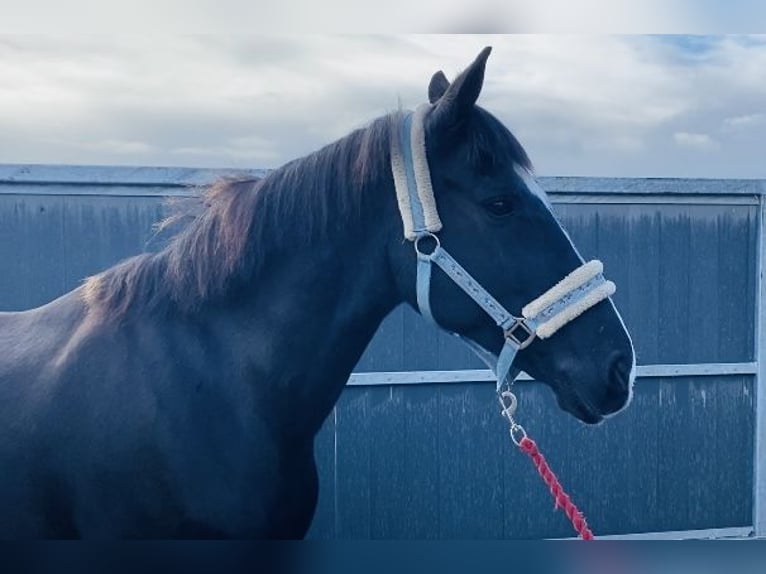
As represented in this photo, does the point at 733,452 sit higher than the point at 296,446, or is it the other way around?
the point at 296,446

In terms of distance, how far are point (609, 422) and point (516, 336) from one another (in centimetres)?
141

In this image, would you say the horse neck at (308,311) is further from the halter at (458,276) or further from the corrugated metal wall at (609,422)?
the corrugated metal wall at (609,422)

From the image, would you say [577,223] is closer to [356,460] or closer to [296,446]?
[356,460]

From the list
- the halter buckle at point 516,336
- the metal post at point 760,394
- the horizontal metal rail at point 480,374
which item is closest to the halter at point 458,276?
the halter buckle at point 516,336

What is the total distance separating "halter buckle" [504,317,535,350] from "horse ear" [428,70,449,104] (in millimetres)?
549

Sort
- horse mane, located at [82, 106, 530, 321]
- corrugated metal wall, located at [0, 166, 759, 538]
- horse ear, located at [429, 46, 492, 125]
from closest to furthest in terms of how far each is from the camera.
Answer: horse ear, located at [429, 46, 492, 125]
horse mane, located at [82, 106, 530, 321]
corrugated metal wall, located at [0, 166, 759, 538]

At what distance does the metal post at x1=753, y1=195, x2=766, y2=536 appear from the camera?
272cm

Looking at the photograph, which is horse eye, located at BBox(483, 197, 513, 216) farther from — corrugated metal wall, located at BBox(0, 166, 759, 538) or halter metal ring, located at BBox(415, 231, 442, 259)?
corrugated metal wall, located at BBox(0, 166, 759, 538)

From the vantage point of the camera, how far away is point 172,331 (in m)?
1.60

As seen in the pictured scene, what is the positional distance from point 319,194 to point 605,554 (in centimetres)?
124

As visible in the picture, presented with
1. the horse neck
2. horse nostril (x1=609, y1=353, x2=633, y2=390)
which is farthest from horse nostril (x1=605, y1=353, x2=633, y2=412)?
the horse neck

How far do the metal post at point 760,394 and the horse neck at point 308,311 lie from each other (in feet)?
5.89

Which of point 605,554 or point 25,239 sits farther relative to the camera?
point 25,239

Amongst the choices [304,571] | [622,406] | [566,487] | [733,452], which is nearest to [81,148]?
[304,571]
